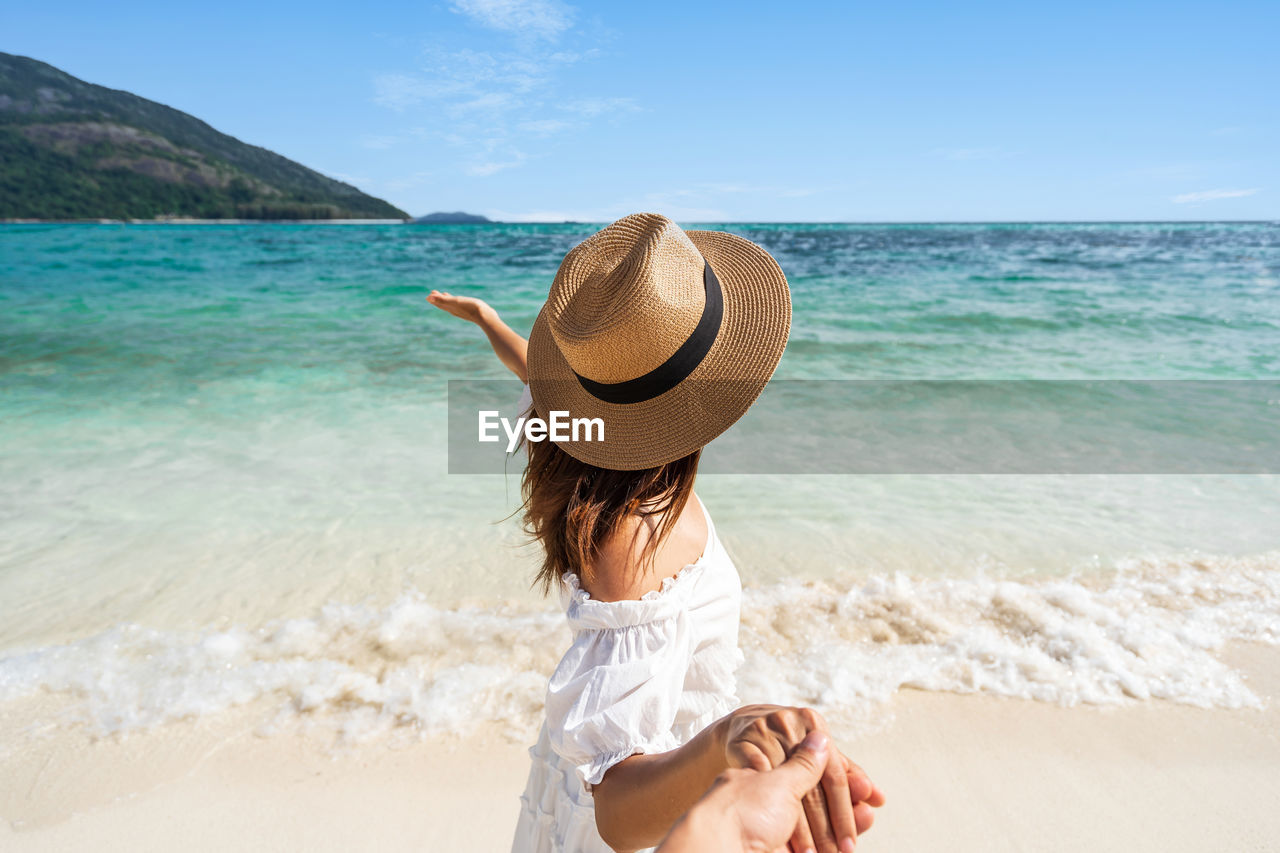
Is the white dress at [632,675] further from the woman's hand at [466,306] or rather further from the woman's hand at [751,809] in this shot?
the woman's hand at [466,306]

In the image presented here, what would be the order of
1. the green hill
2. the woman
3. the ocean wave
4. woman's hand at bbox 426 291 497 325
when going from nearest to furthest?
the woman < woman's hand at bbox 426 291 497 325 < the ocean wave < the green hill

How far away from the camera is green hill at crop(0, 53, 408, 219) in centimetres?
6119

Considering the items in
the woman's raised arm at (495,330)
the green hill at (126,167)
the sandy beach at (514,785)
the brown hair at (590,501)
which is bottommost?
the sandy beach at (514,785)

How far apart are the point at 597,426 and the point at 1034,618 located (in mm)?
2643

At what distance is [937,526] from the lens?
12.9 ft

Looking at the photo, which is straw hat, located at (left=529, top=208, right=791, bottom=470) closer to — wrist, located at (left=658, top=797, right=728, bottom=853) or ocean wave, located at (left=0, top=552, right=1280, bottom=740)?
wrist, located at (left=658, top=797, right=728, bottom=853)

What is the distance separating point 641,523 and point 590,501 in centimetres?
8

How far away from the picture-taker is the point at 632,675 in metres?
0.98

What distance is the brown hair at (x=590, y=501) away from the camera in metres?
1.04

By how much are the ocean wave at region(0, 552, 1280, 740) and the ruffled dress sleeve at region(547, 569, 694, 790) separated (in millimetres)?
1626

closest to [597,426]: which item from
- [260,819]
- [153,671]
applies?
[260,819]

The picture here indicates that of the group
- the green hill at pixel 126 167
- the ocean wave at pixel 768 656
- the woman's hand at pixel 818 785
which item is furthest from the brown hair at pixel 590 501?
the green hill at pixel 126 167

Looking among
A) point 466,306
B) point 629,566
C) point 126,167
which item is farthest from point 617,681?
point 126,167

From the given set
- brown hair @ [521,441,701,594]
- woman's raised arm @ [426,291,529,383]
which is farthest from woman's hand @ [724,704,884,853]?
woman's raised arm @ [426,291,529,383]
